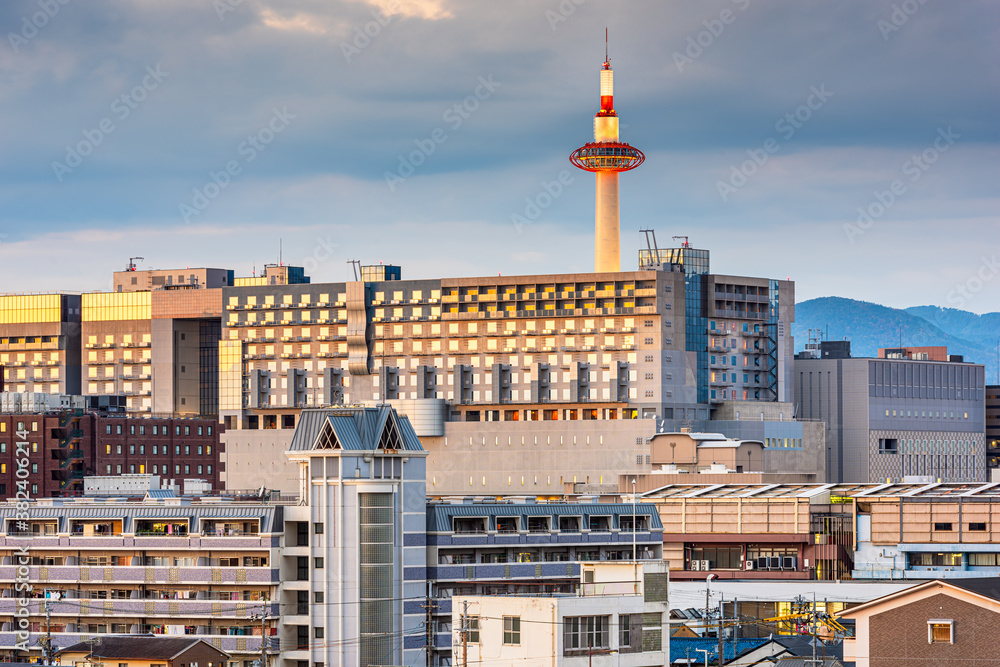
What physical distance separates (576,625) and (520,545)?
5147 cm

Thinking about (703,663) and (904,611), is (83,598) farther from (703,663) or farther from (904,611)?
(904,611)

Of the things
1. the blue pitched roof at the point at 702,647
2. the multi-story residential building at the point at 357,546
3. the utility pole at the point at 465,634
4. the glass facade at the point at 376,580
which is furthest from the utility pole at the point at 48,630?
the blue pitched roof at the point at 702,647

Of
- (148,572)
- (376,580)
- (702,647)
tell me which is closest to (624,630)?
(376,580)

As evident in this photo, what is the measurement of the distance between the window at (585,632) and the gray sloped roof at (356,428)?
4565 centimetres

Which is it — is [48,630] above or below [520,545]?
below

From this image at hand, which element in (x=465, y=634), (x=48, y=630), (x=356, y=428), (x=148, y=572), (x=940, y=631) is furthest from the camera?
(x=148, y=572)

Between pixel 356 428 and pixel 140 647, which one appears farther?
pixel 356 428

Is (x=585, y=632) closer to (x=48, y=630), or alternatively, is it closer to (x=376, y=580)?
(x=376, y=580)

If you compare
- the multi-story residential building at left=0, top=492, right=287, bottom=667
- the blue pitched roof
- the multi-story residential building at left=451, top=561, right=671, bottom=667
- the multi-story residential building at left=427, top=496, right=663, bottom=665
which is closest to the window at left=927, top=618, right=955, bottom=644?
the multi-story residential building at left=451, top=561, right=671, bottom=667

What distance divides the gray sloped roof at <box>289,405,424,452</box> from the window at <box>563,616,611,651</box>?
4565 cm

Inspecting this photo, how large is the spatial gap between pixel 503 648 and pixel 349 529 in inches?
1695

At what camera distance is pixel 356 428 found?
159m

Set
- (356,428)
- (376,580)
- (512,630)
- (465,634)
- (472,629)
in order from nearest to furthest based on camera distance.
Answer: (512,630), (472,629), (465,634), (376,580), (356,428)

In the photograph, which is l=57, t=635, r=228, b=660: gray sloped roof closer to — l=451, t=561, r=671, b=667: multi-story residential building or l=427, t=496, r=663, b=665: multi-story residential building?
l=427, t=496, r=663, b=665: multi-story residential building
